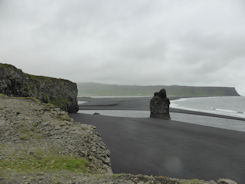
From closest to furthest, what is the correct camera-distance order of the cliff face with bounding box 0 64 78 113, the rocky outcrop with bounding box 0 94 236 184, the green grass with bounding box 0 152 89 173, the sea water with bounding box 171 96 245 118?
the rocky outcrop with bounding box 0 94 236 184
the green grass with bounding box 0 152 89 173
the cliff face with bounding box 0 64 78 113
the sea water with bounding box 171 96 245 118

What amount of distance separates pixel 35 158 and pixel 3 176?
7.22 ft

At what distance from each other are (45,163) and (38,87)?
3230cm

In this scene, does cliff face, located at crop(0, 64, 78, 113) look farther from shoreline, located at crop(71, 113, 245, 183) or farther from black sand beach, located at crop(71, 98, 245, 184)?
shoreline, located at crop(71, 113, 245, 183)

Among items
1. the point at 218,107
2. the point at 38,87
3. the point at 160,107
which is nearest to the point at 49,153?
the point at 38,87

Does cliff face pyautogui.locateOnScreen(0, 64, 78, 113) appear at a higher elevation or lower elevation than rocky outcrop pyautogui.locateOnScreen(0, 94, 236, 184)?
higher

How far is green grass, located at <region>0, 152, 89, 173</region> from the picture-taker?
6794mm

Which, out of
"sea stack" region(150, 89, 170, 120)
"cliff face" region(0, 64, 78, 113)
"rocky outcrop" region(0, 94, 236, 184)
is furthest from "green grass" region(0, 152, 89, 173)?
"sea stack" region(150, 89, 170, 120)

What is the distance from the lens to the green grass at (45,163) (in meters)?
6.79

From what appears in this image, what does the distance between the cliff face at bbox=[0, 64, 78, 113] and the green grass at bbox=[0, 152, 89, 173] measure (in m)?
18.1

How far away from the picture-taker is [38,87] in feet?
116

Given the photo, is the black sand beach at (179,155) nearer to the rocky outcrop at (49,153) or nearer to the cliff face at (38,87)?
the rocky outcrop at (49,153)

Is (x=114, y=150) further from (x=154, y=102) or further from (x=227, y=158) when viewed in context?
(x=154, y=102)

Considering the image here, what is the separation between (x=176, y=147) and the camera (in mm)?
16219

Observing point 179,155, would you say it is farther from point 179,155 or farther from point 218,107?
point 218,107
